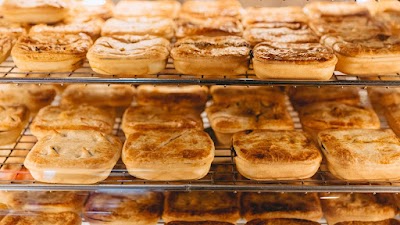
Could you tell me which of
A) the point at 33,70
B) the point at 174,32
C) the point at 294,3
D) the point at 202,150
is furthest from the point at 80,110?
the point at 294,3

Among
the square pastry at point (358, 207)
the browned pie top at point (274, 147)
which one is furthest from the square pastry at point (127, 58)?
the square pastry at point (358, 207)

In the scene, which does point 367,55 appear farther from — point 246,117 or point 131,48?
point 131,48

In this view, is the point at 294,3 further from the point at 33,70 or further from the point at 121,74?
the point at 33,70

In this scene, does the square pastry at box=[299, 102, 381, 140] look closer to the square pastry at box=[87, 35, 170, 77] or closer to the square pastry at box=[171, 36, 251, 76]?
the square pastry at box=[171, 36, 251, 76]

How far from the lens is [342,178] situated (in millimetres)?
2381

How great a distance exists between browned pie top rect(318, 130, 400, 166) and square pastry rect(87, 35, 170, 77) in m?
1.06

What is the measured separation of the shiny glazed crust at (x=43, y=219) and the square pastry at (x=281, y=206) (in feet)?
3.52

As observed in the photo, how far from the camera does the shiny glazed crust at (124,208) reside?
2639mm

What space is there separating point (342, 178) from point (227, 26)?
1.18 metres

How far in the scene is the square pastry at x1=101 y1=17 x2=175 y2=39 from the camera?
Answer: 2699 millimetres

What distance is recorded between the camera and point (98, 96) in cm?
312

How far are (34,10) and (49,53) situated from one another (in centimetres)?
57

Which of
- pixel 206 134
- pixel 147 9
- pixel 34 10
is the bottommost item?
pixel 206 134

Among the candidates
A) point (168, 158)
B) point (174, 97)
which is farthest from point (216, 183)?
point (174, 97)
